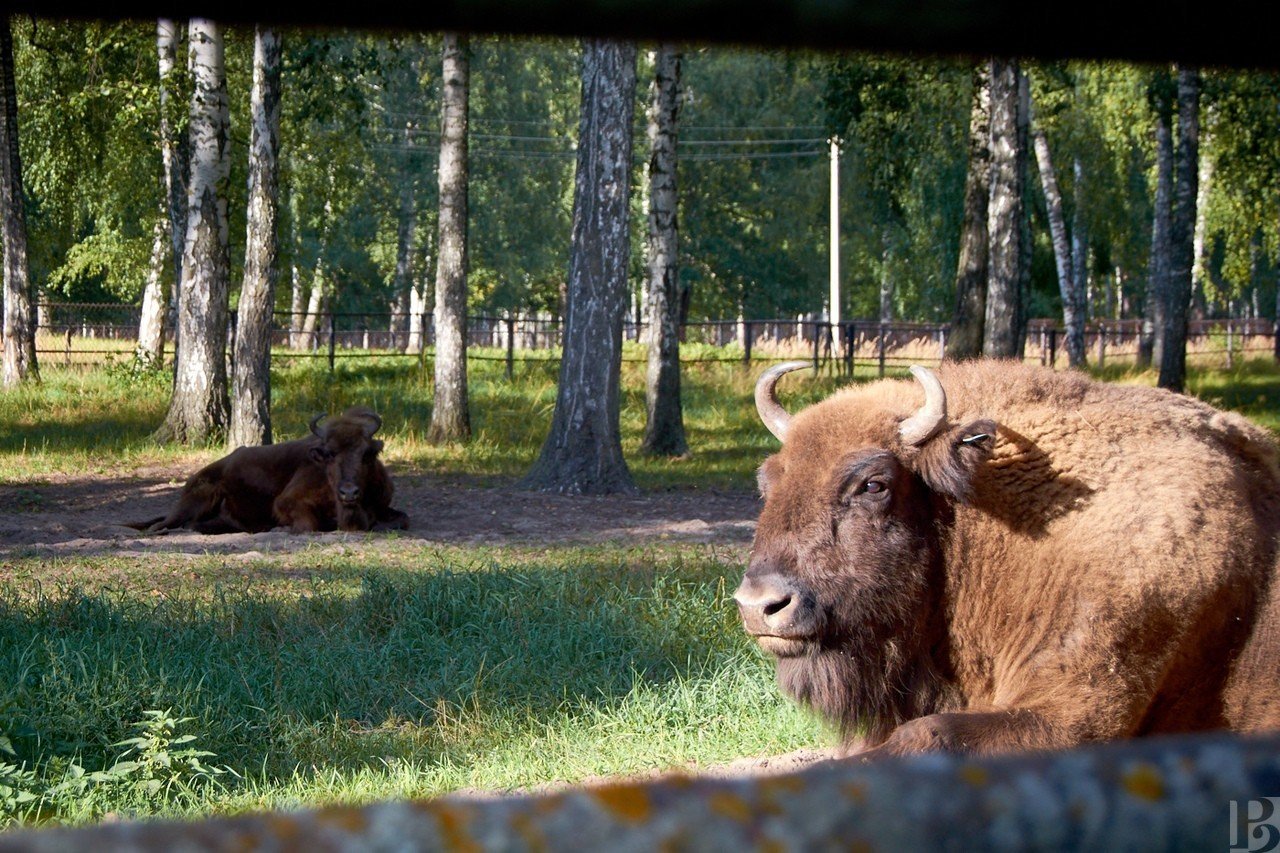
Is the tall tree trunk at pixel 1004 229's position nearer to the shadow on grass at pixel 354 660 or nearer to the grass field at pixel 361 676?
the grass field at pixel 361 676

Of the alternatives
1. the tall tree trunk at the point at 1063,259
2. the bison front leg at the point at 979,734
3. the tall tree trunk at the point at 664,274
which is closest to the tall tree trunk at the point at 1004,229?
the tall tree trunk at the point at 664,274

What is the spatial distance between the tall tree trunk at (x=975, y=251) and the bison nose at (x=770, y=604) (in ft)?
49.1

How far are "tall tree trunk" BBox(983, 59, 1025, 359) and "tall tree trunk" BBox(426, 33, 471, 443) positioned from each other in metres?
7.99

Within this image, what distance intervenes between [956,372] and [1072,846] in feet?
17.9

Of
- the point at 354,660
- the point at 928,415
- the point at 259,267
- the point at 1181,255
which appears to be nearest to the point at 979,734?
the point at 928,415

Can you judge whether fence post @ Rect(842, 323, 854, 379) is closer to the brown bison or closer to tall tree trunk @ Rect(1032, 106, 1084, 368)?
tall tree trunk @ Rect(1032, 106, 1084, 368)

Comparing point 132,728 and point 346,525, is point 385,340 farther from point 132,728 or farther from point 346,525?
point 132,728

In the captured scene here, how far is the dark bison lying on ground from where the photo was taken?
12.9 meters

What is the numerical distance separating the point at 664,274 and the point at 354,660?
13.0 meters

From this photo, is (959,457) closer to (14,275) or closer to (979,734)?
(979,734)

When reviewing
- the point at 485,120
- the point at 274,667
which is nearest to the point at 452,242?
the point at 274,667

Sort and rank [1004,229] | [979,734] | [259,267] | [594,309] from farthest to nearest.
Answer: [259,267] < [1004,229] < [594,309] < [979,734]

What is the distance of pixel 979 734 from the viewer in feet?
15.3

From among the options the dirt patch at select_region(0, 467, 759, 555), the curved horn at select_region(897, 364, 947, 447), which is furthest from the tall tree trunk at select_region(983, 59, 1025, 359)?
the curved horn at select_region(897, 364, 947, 447)
